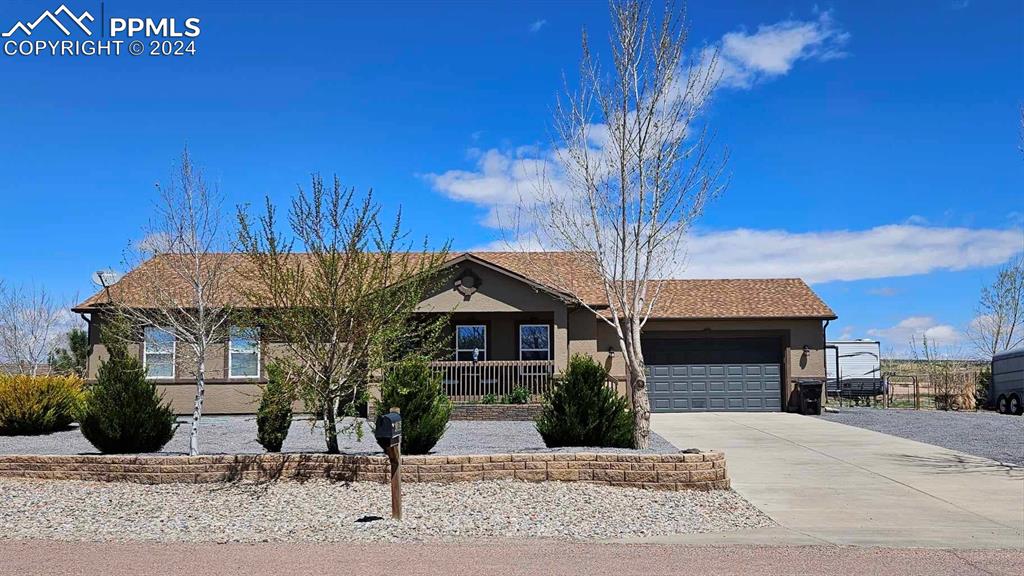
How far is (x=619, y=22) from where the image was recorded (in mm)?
12383

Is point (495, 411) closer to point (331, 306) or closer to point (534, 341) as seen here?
point (534, 341)

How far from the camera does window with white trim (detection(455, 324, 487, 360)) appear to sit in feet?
77.4

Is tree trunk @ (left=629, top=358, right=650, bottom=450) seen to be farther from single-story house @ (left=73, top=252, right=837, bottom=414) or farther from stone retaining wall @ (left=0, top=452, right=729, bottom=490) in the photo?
single-story house @ (left=73, top=252, right=837, bottom=414)

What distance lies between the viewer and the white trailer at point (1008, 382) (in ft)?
87.6

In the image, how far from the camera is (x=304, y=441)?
1577 cm

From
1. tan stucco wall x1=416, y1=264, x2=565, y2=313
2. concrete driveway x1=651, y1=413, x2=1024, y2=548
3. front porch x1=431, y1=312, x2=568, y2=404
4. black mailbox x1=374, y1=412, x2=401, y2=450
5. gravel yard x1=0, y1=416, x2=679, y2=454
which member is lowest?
concrete driveway x1=651, y1=413, x2=1024, y2=548

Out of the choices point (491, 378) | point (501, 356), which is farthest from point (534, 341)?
point (491, 378)

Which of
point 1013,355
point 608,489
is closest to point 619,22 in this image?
point 608,489

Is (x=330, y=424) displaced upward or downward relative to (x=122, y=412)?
downward

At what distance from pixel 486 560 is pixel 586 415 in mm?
5085

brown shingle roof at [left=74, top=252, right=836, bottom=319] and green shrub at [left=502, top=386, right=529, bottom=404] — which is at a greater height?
brown shingle roof at [left=74, top=252, right=836, bottom=319]

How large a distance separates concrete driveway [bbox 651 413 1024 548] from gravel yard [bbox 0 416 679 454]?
173 centimetres

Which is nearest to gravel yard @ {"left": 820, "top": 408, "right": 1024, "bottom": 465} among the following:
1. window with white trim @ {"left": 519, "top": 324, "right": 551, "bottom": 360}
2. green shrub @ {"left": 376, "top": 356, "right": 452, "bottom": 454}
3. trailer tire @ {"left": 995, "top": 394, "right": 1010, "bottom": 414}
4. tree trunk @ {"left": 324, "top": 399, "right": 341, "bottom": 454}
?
trailer tire @ {"left": 995, "top": 394, "right": 1010, "bottom": 414}

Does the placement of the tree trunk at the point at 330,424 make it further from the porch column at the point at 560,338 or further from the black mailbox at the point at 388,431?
the porch column at the point at 560,338
